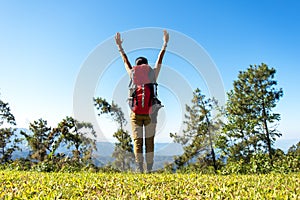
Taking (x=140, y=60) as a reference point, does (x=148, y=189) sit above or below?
below

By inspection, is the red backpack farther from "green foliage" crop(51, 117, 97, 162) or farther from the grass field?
"green foliage" crop(51, 117, 97, 162)

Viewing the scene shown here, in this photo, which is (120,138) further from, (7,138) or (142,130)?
(142,130)

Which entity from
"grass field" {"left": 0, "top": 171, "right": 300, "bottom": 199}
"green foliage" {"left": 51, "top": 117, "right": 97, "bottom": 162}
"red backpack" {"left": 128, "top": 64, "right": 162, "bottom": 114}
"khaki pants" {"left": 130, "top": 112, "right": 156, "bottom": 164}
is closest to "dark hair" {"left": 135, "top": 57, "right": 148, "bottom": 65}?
"red backpack" {"left": 128, "top": 64, "right": 162, "bottom": 114}

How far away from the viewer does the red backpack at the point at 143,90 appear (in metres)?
6.52

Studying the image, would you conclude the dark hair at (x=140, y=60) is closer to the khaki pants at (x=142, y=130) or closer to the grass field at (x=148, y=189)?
the khaki pants at (x=142, y=130)

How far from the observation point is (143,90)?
6.52 meters

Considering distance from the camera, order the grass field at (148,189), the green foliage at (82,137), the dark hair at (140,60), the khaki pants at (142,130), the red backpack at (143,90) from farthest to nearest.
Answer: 1. the green foliage at (82,137)
2. the dark hair at (140,60)
3. the khaki pants at (142,130)
4. the red backpack at (143,90)
5. the grass field at (148,189)

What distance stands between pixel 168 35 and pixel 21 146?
3770cm

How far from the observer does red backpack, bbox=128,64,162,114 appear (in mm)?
6520

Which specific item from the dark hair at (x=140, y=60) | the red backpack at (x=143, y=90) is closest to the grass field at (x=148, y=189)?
the red backpack at (x=143, y=90)

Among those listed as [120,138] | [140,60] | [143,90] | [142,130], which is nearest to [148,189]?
[142,130]

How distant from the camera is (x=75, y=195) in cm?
388

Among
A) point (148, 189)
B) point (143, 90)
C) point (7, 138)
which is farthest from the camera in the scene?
point (7, 138)

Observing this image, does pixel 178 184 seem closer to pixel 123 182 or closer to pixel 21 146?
pixel 123 182
